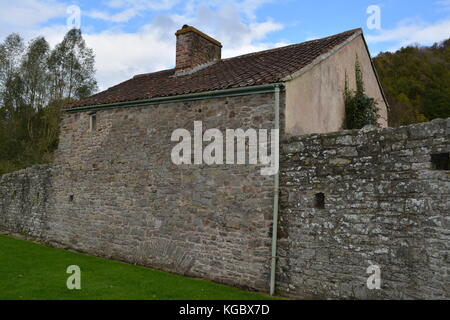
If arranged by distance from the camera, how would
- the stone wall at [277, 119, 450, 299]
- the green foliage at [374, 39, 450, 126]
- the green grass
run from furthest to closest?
the green foliage at [374, 39, 450, 126], the green grass, the stone wall at [277, 119, 450, 299]

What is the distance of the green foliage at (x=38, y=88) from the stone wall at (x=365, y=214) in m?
25.0

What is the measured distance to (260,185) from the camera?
7938 mm

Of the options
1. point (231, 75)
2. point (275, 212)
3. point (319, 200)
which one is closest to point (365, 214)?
point (319, 200)

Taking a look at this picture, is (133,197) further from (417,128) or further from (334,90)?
(417,128)

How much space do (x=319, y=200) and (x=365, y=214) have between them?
0.94m

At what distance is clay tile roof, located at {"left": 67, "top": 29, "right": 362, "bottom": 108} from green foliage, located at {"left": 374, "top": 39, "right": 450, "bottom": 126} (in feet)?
56.8

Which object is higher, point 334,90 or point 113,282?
point 334,90

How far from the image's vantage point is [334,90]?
10336 millimetres

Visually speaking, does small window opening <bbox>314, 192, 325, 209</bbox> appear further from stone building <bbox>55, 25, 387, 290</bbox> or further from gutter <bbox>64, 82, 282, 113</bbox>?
gutter <bbox>64, 82, 282, 113</bbox>

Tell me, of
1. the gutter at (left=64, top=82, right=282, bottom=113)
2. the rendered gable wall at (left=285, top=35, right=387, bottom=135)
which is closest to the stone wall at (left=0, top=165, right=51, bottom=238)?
the gutter at (left=64, top=82, right=282, bottom=113)

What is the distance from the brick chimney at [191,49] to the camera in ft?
42.0

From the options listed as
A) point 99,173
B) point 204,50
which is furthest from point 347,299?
point 204,50

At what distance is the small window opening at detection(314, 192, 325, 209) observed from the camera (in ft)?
23.8
